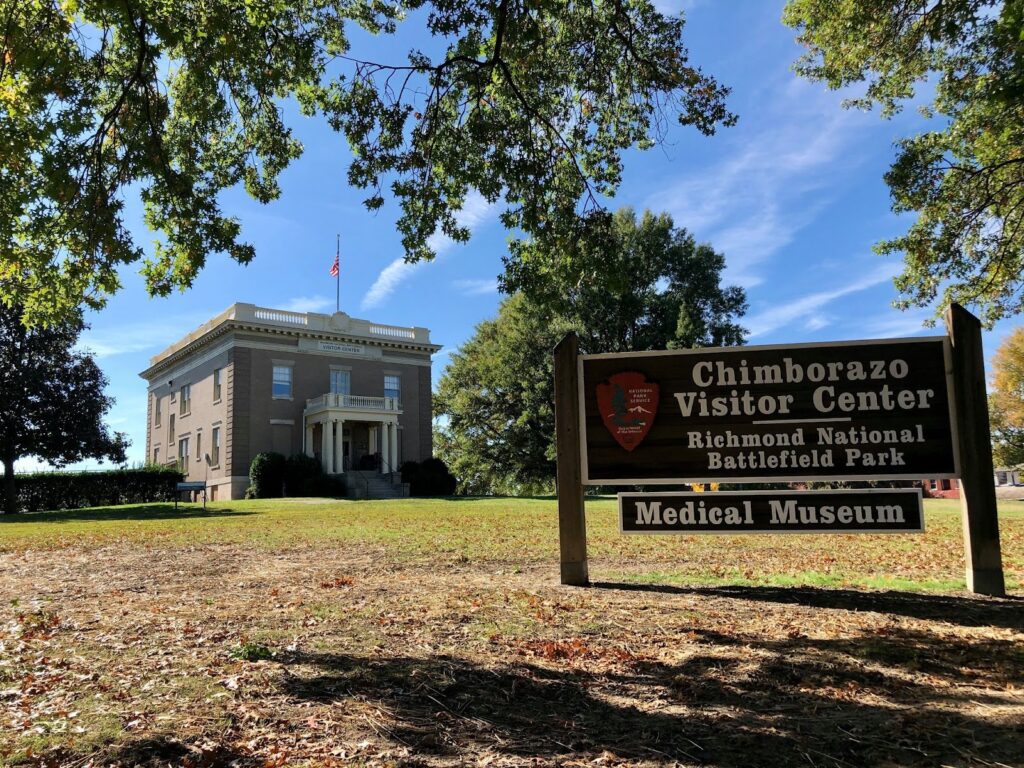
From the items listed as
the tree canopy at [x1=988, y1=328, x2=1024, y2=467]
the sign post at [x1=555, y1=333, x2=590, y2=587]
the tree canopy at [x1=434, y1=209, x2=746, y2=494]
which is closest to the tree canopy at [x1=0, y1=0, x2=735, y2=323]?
the sign post at [x1=555, y1=333, x2=590, y2=587]

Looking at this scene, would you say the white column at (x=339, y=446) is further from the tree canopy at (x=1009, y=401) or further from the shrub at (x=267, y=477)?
the tree canopy at (x=1009, y=401)

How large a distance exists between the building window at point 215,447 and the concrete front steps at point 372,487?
7873mm

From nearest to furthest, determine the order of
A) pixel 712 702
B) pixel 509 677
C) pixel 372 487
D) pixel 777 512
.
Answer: pixel 712 702, pixel 509 677, pixel 777 512, pixel 372 487

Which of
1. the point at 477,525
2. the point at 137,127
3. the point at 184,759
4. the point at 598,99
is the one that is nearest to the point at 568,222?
the point at 598,99

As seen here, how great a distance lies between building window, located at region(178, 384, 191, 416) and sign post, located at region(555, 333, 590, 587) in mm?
40219

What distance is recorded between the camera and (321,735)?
11.3 feet

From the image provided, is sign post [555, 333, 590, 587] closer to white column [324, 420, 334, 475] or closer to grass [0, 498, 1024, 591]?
grass [0, 498, 1024, 591]

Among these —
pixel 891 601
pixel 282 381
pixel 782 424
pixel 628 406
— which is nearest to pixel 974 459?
pixel 891 601

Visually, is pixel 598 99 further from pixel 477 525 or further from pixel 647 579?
pixel 477 525

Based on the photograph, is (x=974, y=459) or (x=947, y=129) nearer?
(x=974, y=459)

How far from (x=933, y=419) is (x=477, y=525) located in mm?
9994

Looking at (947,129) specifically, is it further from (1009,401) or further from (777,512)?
(1009,401)

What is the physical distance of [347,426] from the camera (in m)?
39.1

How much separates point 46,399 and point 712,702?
35.1 m
